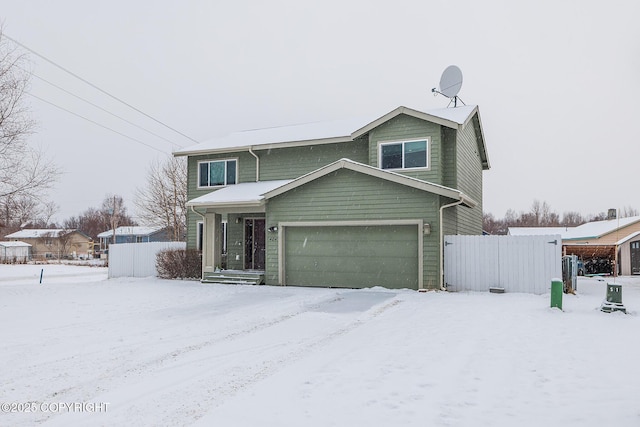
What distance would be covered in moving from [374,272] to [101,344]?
875 centimetres

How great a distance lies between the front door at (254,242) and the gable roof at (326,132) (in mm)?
3130

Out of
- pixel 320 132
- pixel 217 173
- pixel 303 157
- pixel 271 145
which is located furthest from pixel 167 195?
pixel 320 132

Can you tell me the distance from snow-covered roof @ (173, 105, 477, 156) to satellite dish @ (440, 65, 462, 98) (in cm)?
105

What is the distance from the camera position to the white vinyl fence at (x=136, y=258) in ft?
64.5

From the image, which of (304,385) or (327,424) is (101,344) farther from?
(327,424)

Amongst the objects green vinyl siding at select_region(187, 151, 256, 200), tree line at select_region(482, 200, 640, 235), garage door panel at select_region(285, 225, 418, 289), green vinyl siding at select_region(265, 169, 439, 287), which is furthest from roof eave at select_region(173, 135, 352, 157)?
tree line at select_region(482, 200, 640, 235)

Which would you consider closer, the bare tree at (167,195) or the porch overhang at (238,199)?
the porch overhang at (238,199)

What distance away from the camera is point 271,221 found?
50.2 feet

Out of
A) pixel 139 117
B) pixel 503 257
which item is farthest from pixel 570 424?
pixel 139 117

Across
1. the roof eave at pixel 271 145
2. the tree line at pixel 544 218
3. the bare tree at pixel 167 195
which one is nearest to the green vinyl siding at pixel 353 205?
the roof eave at pixel 271 145

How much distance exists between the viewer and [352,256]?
14.2 metres

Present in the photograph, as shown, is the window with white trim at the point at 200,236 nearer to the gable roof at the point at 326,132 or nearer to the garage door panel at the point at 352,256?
the gable roof at the point at 326,132

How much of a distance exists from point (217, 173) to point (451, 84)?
1051cm

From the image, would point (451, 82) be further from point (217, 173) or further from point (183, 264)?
point (183, 264)
